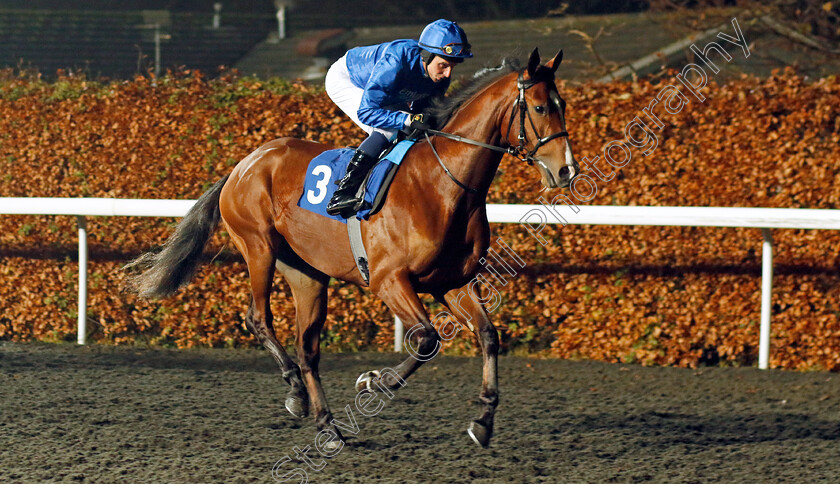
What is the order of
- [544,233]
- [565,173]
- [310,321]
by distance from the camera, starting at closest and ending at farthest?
[565,173] < [310,321] < [544,233]

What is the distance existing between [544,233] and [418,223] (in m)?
2.19

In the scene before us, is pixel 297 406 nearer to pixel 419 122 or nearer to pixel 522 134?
pixel 419 122

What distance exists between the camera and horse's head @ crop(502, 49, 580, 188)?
3.18m

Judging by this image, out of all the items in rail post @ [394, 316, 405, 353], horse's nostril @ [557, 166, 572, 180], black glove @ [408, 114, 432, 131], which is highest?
black glove @ [408, 114, 432, 131]

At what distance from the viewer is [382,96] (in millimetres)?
3619

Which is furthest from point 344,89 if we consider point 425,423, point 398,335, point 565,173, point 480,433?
point 398,335

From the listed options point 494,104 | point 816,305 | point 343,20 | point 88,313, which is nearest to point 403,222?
point 494,104

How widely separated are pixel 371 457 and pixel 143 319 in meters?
3.11

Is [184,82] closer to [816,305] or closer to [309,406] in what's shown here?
[309,406]

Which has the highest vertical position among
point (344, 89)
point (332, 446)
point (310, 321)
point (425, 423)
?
point (344, 89)

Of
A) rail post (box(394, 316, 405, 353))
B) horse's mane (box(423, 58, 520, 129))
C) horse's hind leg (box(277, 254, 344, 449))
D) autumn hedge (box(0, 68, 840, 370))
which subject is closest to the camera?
horse's mane (box(423, 58, 520, 129))

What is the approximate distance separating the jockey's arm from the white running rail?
5.57ft

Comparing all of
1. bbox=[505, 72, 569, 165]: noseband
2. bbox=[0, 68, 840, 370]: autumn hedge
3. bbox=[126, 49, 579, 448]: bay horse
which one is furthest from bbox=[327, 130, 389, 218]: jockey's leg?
bbox=[0, 68, 840, 370]: autumn hedge

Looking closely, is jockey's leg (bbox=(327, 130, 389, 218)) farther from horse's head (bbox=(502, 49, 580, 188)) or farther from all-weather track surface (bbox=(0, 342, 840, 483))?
all-weather track surface (bbox=(0, 342, 840, 483))
